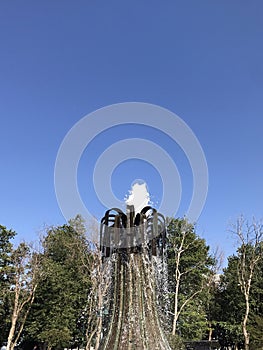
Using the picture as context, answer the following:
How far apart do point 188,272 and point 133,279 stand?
16087 millimetres

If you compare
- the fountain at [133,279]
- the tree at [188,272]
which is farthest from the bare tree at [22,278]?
the fountain at [133,279]

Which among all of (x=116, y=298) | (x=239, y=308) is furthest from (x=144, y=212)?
(x=239, y=308)

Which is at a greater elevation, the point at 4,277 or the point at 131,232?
the point at 4,277

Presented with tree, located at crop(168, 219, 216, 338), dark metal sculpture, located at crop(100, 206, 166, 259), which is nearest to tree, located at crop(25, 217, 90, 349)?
tree, located at crop(168, 219, 216, 338)

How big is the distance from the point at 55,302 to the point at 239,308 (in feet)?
38.6

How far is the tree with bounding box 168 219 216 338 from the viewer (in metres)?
21.0

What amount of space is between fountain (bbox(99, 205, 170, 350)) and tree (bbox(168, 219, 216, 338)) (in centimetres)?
1342

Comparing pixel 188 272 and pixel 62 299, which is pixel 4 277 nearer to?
pixel 62 299

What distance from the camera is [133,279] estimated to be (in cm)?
714

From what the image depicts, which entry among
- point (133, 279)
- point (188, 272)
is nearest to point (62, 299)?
point (188, 272)

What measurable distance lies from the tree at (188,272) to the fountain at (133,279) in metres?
13.4

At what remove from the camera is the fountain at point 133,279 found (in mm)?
6645

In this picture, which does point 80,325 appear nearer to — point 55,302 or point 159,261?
point 55,302

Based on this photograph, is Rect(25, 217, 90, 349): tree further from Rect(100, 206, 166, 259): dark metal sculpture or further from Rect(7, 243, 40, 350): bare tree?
Rect(100, 206, 166, 259): dark metal sculpture
